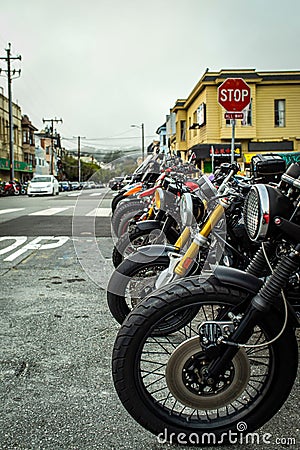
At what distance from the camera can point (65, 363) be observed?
3.46 meters

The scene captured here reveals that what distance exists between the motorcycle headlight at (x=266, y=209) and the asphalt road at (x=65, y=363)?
1026 millimetres

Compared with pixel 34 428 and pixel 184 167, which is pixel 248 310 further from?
pixel 184 167

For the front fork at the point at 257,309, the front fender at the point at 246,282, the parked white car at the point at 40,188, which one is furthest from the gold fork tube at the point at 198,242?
the parked white car at the point at 40,188

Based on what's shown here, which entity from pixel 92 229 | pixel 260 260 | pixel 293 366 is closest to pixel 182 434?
pixel 293 366

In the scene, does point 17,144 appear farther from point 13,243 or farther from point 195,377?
point 195,377

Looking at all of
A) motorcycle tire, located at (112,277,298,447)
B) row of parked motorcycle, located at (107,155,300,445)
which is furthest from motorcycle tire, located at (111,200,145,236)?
motorcycle tire, located at (112,277,298,447)

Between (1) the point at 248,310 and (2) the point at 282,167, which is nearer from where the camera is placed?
(1) the point at 248,310

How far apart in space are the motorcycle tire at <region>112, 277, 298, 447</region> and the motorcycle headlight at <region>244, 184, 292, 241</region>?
0.29m

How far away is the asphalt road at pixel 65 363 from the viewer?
2.53 m

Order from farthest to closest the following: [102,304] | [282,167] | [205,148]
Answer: [205,148]
[102,304]
[282,167]

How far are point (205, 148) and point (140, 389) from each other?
27.1m


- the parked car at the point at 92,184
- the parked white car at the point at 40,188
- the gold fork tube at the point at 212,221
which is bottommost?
the gold fork tube at the point at 212,221

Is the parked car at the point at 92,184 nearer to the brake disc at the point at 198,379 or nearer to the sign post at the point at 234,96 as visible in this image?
the brake disc at the point at 198,379

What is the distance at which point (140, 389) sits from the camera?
237 cm
